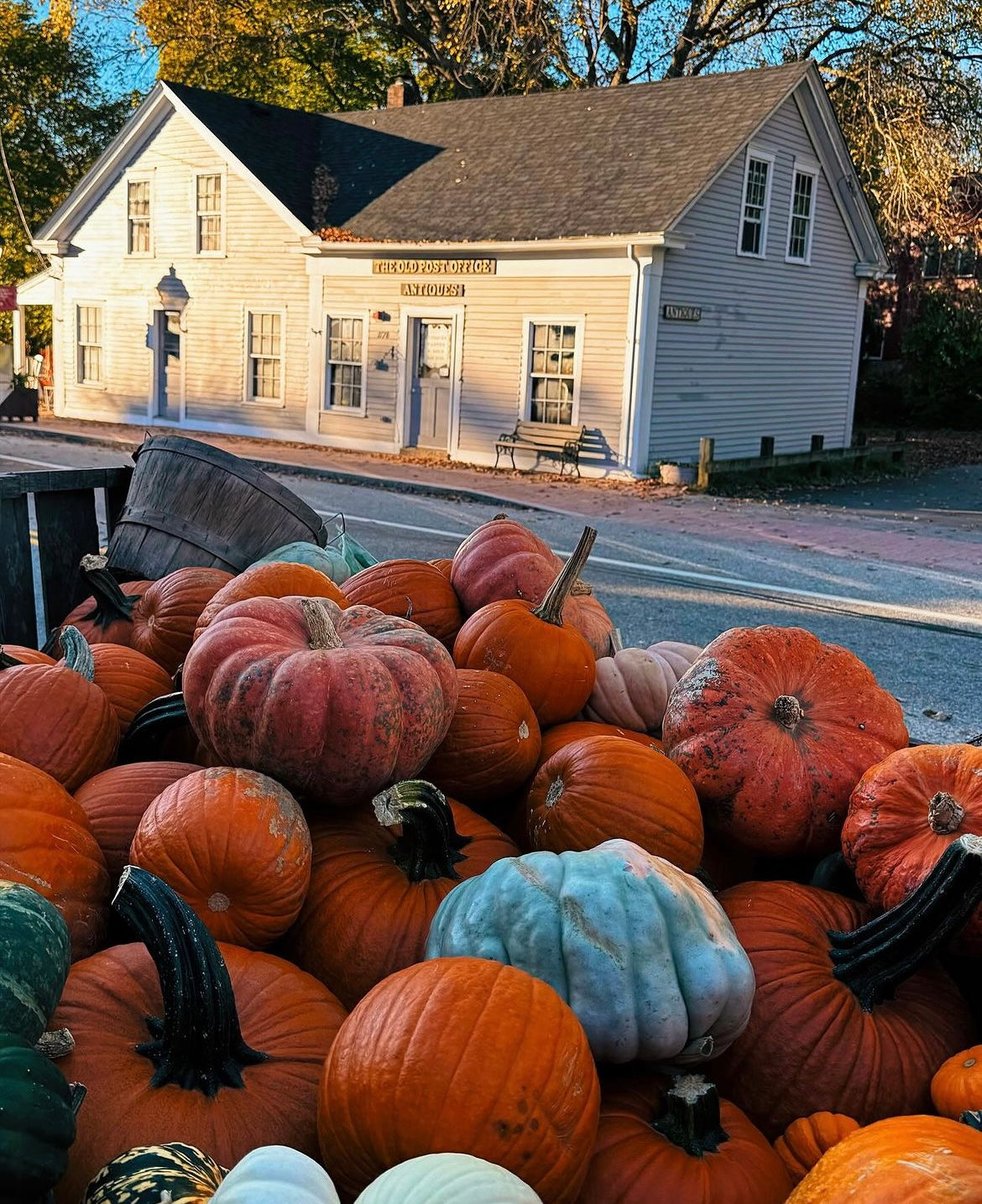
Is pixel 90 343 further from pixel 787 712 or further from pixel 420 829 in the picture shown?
pixel 420 829

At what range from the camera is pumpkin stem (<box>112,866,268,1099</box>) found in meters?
1.82

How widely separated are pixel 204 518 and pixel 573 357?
1587 centimetres

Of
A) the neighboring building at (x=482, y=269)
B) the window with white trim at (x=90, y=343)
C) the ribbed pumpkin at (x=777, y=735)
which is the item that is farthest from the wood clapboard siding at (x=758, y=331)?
the ribbed pumpkin at (x=777, y=735)

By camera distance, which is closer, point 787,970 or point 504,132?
point 787,970

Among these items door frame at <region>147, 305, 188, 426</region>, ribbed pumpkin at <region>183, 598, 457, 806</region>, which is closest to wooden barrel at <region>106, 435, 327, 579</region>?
ribbed pumpkin at <region>183, 598, 457, 806</region>

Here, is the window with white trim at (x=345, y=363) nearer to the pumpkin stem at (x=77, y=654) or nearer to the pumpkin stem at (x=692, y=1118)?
the pumpkin stem at (x=77, y=654)

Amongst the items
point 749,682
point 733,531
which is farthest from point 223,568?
point 733,531

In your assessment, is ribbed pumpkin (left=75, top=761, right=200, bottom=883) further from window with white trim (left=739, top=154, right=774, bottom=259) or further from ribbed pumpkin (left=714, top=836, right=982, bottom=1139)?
window with white trim (left=739, top=154, right=774, bottom=259)

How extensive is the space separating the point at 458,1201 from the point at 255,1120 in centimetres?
55

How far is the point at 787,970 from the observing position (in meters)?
2.27

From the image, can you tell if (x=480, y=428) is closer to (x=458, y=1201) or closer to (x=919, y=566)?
(x=919, y=566)

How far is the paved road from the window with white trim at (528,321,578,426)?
260cm

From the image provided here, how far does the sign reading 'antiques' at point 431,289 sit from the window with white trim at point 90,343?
9515 millimetres

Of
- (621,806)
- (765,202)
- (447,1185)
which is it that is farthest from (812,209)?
(447,1185)
